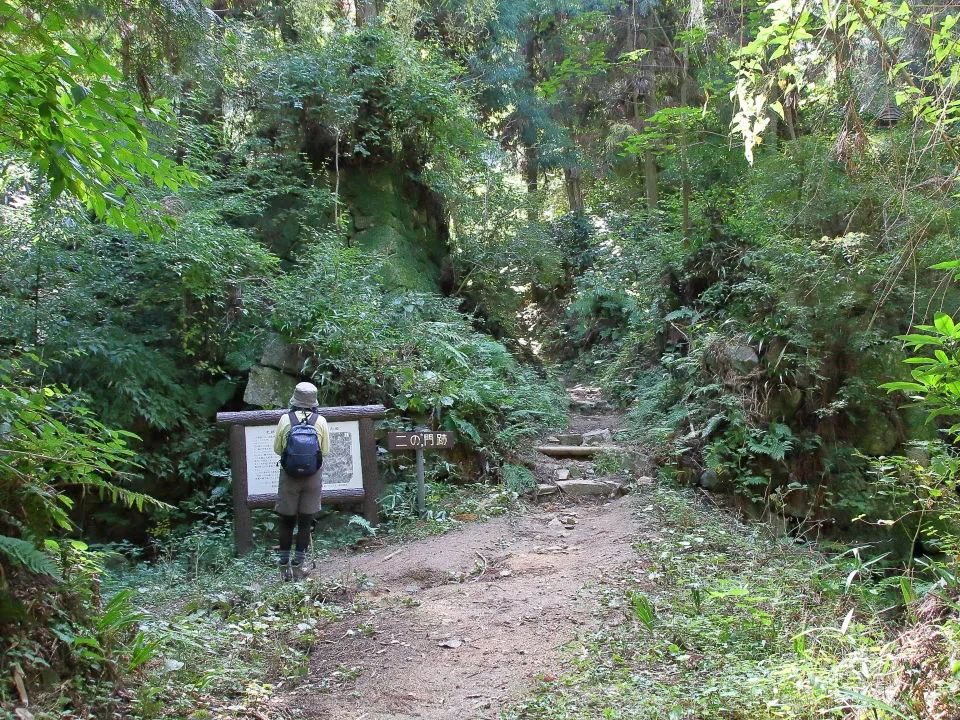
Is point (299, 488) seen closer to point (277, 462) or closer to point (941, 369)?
point (277, 462)

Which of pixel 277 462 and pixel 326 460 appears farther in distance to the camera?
pixel 326 460

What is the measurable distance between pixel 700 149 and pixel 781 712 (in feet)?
36.3

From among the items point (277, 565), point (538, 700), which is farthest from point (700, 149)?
point (538, 700)

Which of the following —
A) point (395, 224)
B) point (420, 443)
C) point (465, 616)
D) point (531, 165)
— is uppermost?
point (531, 165)

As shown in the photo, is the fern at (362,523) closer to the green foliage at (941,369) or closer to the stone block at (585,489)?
the stone block at (585,489)

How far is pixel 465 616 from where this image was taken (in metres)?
5.58

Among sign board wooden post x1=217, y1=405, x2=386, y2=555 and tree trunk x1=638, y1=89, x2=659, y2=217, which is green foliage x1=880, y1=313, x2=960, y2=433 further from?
tree trunk x1=638, y1=89, x2=659, y2=217

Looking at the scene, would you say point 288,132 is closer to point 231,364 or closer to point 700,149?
point 231,364

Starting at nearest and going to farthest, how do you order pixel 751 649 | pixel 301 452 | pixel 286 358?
pixel 751 649 < pixel 301 452 < pixel 286 358

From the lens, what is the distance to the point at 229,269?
32.2 ft

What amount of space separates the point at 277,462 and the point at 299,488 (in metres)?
1.42

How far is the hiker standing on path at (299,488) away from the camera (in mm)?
6609

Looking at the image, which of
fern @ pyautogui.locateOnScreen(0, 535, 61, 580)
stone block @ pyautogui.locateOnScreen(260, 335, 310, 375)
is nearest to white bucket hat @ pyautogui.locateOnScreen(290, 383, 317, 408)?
stone block @ pyautogui.locateOnScreen(260, 335, 310, 375)

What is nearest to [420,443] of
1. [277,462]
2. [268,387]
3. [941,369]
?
[277,462]
